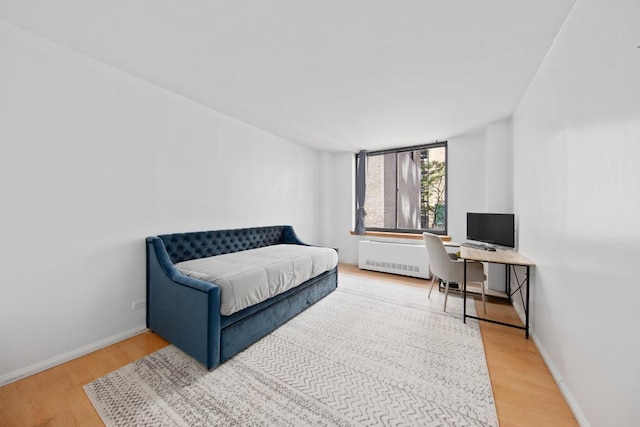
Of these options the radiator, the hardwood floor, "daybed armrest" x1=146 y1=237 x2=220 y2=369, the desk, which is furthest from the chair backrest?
"daybed armrest" x1=146 y1=237 x2=220 y2=369

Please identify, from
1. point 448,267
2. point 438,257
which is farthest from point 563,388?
point 438,257

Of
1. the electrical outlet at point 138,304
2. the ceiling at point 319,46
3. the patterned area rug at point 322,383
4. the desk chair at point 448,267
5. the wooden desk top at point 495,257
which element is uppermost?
the ceiling at point 319,46

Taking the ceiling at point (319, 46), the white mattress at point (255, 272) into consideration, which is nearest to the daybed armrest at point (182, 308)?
the white mattress at point (255, 272)

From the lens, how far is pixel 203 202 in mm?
3139

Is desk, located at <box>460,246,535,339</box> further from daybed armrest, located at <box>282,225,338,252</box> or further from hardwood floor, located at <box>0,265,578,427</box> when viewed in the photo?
daybed armrest, located at <box>282,225,338,252</box>

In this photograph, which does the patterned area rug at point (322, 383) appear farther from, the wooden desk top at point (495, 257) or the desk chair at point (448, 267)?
the wooden desk top at point (495, 257)

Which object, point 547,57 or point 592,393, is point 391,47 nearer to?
point 547,57

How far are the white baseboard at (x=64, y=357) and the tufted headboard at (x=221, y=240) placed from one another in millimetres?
795

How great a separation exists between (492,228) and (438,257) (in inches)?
37.5

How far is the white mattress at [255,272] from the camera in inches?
81.4

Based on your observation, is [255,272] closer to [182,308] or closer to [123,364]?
[182,308]

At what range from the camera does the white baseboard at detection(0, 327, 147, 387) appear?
1.77 meters

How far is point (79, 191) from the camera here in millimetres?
2098

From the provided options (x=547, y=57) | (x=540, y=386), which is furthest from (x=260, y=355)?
(x=547, y=57)
